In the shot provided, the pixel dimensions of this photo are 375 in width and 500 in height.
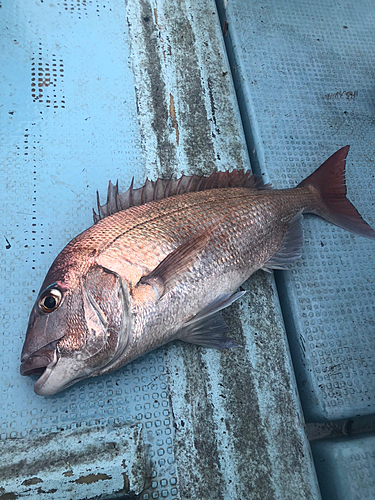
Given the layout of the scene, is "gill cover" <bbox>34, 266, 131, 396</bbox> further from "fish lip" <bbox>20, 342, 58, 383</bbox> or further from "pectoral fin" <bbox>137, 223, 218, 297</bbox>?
"pectoral fin" <bbox>137, 223, 218, 297</bbox>

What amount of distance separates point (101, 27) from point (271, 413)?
2.39m

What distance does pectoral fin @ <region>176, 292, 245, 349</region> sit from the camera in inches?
54.1

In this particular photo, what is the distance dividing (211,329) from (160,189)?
68 centimetres

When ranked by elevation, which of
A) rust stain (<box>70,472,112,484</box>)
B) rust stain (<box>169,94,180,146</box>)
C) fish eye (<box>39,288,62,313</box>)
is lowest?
rust stain (<box>70,472,112,484</box>)

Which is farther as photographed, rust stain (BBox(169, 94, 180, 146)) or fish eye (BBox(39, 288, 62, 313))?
rust stain (BBox(169, 94, 180, 146))

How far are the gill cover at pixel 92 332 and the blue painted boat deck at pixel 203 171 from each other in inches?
10.1

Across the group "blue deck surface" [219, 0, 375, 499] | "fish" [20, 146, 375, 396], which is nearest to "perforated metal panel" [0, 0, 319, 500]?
"blue deck surface" [219, 0, 375, 499]

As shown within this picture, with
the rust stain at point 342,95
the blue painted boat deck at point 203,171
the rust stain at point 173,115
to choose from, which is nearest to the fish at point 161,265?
the blue painted boat deck at point 203,171

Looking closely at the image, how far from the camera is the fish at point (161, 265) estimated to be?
1.15 m

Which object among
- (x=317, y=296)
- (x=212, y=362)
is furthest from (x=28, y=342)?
(x=317, y=296)

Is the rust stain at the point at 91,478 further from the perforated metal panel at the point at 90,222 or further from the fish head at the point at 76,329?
the fish head at the point at 76,329

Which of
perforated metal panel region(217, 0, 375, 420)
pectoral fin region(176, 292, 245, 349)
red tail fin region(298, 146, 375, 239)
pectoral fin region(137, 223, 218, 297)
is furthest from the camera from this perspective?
red tail fin region(298, 146, 375, 239)

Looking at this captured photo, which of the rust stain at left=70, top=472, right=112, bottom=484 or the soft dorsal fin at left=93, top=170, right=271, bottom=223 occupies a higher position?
the soft dorsal fin at left=93, top=170, right=271, bottom=223

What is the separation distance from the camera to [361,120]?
7.01ft
